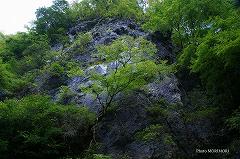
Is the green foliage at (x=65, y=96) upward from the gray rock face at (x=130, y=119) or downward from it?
upward

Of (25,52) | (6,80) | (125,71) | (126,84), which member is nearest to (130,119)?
(126,84)

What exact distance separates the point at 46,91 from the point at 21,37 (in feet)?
32.8

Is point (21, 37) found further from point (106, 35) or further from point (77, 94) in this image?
point (77, 94)

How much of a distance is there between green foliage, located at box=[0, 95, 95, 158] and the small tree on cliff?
195cm

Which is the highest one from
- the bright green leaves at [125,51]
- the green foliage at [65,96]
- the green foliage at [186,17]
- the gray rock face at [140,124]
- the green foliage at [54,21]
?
the green foliage at [54,21]

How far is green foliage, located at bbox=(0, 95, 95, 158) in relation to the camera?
55.3 ft

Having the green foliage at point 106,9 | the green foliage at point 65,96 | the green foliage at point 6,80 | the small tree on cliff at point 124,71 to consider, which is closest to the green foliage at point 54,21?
the green foliage at point 106,9

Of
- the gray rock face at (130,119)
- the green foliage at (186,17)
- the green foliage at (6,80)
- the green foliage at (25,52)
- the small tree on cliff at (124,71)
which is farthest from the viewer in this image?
the green foliage at (25,52)

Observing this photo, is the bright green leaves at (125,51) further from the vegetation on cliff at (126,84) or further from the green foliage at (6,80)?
the green foliage at (6,80)

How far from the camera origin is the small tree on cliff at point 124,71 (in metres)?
19.1

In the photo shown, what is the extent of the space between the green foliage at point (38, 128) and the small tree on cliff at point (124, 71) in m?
1.95

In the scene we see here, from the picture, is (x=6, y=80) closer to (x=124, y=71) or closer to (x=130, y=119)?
(x=124, y=71)

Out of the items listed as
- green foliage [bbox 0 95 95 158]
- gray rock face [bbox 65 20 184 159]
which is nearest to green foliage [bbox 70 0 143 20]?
gray rock face [bbox 65 20 184 159]

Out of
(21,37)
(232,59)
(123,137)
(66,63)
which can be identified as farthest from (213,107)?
(21,37)
